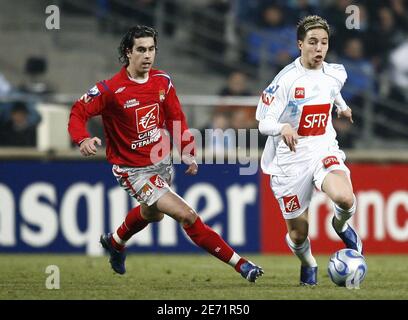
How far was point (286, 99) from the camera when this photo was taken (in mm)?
9516

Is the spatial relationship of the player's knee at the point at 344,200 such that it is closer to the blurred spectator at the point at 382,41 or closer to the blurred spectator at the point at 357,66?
the blurred spectator at the point at 357,66

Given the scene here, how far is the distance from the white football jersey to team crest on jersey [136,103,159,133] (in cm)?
92

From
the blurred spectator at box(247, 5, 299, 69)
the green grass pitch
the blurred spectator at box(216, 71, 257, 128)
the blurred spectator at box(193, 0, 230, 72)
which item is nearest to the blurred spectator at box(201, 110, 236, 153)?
the blurred spectator at box(216, 71, 257, 128)

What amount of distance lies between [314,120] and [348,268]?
1276mm

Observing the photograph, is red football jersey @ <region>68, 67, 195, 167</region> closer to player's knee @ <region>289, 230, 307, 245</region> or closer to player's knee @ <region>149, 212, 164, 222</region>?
player's knee @ <region>149, 212, 164, 222</region>

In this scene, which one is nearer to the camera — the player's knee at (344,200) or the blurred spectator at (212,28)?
the player's knee at (344,200)

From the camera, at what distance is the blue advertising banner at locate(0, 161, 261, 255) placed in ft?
46.5

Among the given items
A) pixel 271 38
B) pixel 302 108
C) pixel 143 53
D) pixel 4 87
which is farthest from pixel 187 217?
pixel 271 38

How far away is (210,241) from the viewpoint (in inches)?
379

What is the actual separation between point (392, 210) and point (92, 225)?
3.78 m

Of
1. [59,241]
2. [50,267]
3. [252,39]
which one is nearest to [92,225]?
[59,241]

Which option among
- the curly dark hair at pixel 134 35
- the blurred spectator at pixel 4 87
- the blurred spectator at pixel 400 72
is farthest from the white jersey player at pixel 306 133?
the blurred spectator at pixel 400 72

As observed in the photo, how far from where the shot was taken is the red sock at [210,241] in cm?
959

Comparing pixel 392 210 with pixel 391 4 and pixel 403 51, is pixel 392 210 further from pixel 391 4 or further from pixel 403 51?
pixel 391 4
